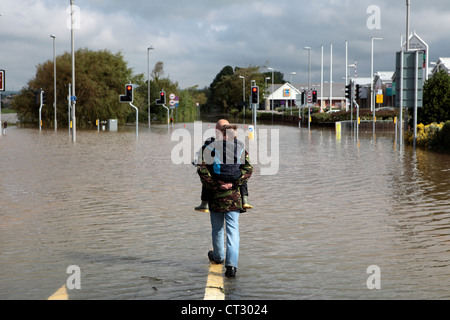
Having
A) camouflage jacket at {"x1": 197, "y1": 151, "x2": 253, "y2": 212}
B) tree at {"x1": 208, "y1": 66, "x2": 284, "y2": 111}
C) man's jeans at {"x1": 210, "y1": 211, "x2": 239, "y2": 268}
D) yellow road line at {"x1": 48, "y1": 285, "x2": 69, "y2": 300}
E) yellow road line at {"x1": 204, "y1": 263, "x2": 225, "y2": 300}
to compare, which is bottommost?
yellow road line at {"x1": 204, "y1": 263, "x2": 225, "y2": 300}

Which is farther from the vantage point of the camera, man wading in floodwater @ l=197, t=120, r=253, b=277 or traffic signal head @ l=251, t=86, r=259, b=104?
traffic signal head @ l=251, t=86, r=259, b=104

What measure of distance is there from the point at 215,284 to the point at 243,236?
2.61m

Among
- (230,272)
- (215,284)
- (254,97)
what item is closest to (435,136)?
(254,97)

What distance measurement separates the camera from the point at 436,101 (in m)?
32.8

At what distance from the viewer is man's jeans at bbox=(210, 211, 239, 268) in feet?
21.8

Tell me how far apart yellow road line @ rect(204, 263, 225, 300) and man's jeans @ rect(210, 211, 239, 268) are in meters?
0.13

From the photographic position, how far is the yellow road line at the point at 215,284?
579cm

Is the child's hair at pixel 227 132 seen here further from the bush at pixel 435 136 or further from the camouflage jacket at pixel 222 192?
the bush at pixel 435 136

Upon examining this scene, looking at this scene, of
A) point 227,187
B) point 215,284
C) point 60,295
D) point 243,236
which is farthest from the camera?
point 243,236

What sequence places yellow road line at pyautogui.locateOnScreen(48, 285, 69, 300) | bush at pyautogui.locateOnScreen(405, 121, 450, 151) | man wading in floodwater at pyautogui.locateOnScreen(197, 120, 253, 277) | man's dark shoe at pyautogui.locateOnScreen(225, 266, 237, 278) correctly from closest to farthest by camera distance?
1. yellow road line at pyautogui.locateOnScreen(48, 285, 69, 300)
2. man's dark shoe at pyautogui.locateOnScreen(225, 266, 237, 278)
3. man wading in floodwater at pyautogui.locateOnScreen(197, 120, 253, 277)
4. bush at pyautogui.locateOnScreen(405, 121, 450, 151)

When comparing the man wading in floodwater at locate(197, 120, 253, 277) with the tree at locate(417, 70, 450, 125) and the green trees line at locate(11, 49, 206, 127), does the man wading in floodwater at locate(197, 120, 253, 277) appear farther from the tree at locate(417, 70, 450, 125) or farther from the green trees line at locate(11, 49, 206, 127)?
the green trees line at locate(11, 49, 206, 127)

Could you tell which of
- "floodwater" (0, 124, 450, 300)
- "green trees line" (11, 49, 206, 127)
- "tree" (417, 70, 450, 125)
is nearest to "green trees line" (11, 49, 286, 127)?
"green trees line" (11, 49, 206, 127)

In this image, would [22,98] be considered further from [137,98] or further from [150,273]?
[150,273]

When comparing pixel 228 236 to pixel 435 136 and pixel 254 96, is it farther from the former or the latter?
pixel 254 96
